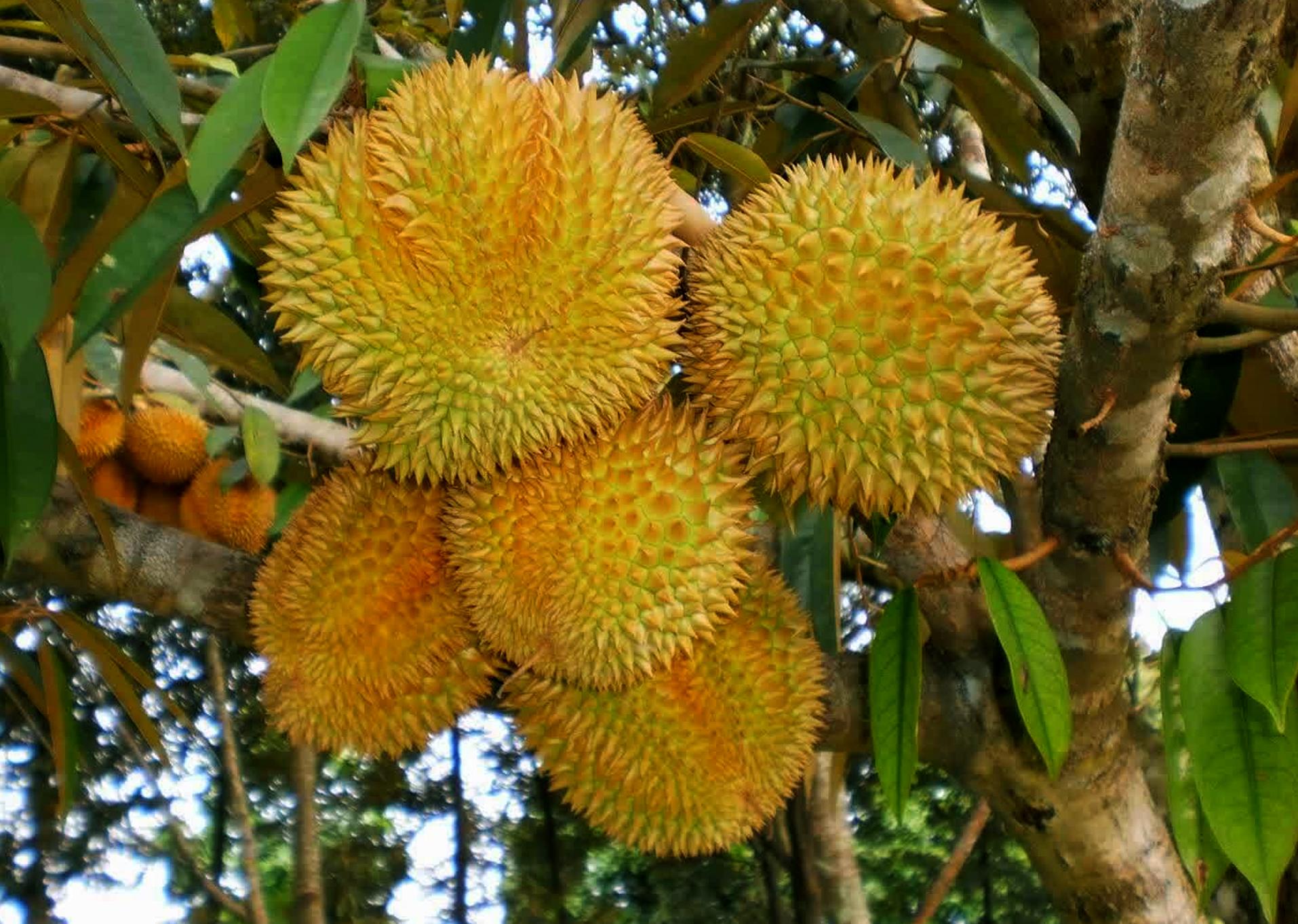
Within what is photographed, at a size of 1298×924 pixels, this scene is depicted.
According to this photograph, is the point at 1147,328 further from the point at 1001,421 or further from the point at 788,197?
the point at 788,197

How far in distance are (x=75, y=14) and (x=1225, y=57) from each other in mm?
Result: 776

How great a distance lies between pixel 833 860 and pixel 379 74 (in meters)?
1.27

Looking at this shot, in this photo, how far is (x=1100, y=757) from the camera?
4.07 ft

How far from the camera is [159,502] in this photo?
2338mm

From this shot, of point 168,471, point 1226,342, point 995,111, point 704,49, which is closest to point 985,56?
point 995,111

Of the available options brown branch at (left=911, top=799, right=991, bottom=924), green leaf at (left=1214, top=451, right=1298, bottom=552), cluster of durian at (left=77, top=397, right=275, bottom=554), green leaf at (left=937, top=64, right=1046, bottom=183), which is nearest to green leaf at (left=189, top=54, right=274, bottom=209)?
green leaf at (left=937, top=64, right=1046, bottom=183)

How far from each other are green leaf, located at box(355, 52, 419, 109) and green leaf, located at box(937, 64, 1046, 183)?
64cm

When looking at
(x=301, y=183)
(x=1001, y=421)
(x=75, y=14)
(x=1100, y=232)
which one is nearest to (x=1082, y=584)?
(x=1001, y=421)

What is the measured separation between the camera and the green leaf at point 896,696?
1.06 meters

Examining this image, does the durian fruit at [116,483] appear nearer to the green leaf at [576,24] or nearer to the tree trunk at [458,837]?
the tree trunk at [458,837]

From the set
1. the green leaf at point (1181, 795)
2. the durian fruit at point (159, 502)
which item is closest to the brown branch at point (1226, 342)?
the green leaf at point (1181, 795)

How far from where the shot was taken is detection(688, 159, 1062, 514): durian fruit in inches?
35.1

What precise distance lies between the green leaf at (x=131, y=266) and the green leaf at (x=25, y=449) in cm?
20

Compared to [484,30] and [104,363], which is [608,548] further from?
[104,363]
